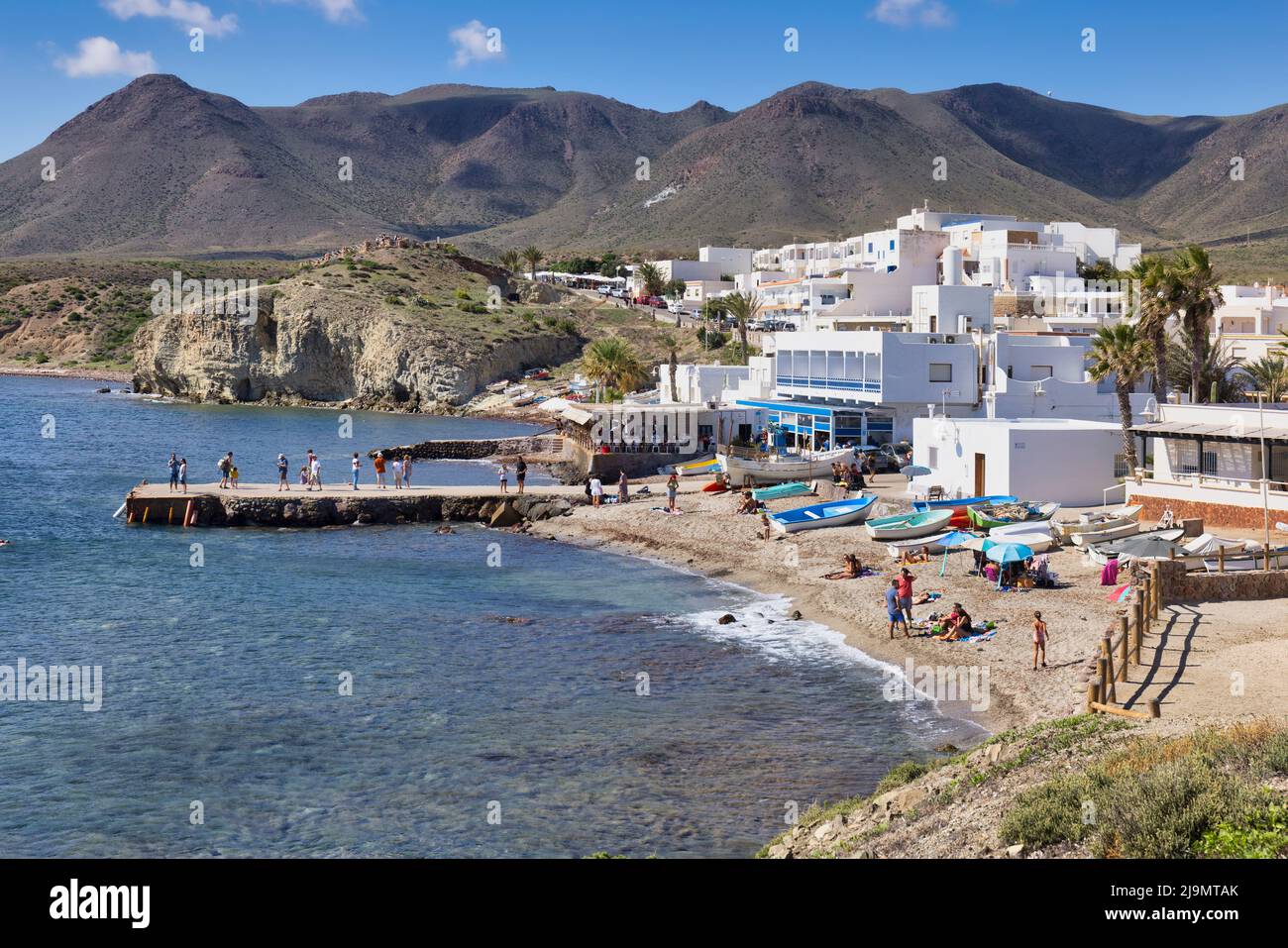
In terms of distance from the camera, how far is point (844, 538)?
3672 cm

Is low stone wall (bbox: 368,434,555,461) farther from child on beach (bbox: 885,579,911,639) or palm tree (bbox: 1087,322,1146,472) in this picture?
child on beach (bbox: 885,579,911,639)

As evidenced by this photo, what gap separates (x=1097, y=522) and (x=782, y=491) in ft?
43.4

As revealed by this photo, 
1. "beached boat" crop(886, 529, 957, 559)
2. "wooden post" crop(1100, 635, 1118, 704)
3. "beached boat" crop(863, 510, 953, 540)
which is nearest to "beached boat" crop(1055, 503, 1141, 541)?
"beached boat" crop(886, 529, 957, 559)

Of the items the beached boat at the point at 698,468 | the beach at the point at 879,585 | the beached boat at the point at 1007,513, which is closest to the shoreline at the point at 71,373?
the beached boat at the point at 698,468

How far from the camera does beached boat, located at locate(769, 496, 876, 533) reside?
3847 cm

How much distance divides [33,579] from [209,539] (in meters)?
6.48

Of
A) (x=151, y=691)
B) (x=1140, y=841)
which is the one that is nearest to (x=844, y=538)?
(x=151, y=691)

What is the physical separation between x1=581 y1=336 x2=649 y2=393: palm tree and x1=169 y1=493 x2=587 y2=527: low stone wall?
33.3 m

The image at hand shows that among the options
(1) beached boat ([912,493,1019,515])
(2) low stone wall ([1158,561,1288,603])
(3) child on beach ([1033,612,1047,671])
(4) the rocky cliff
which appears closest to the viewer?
(3) child on beach ([1033,612,1047,671])

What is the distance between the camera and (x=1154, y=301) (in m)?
36.5

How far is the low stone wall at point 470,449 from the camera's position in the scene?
67938mm

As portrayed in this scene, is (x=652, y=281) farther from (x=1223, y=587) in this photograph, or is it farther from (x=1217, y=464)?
(x=1223, y=587)

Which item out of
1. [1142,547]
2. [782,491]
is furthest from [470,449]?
[1142,547]
